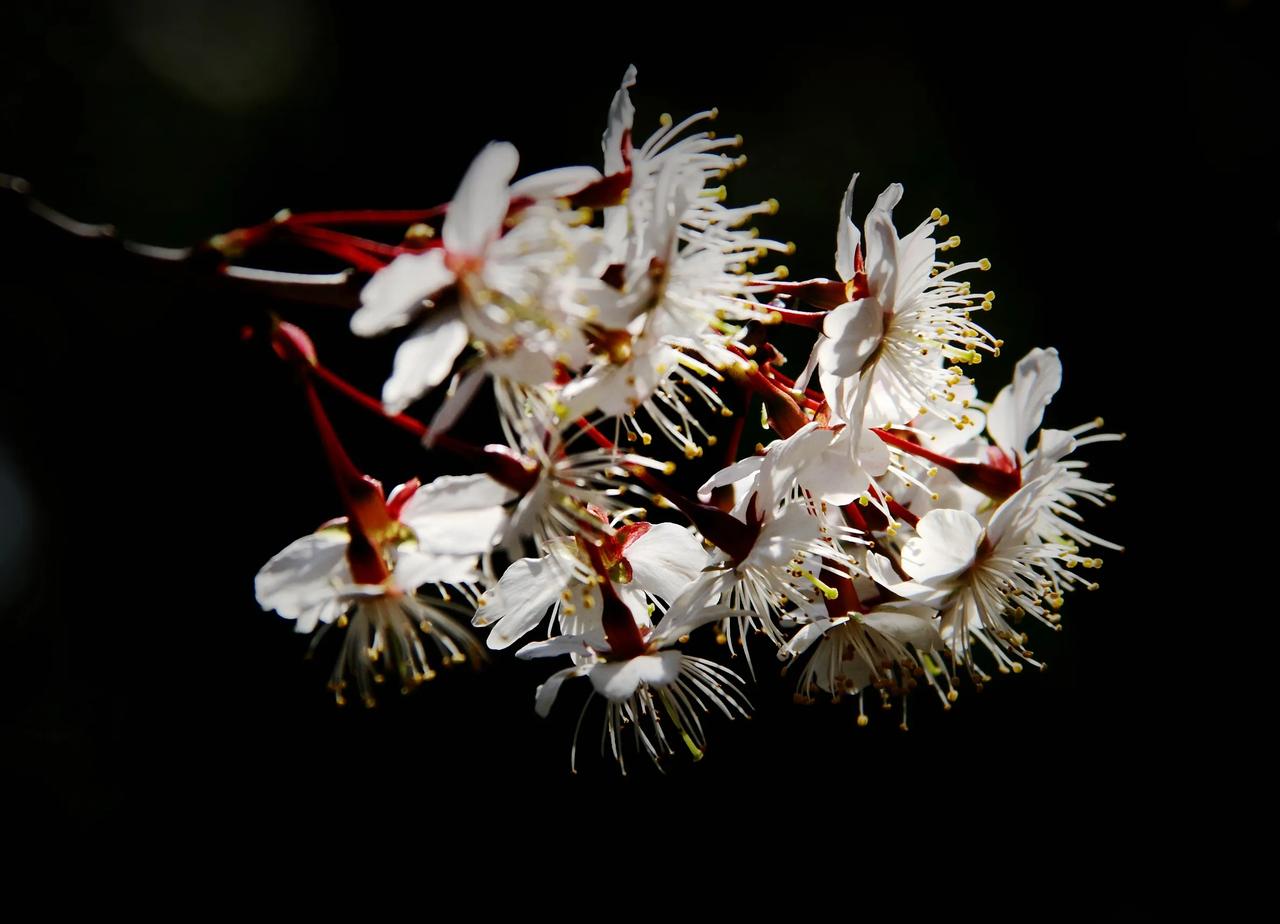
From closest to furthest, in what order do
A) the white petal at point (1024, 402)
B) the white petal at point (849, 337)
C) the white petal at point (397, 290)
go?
the white petal at point (397, 290) < the white petal at point (849, 337) < the white petal at point (1024, 402)

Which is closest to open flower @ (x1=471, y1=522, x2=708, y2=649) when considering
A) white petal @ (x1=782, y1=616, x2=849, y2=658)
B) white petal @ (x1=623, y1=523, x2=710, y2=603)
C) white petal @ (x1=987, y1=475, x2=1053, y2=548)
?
white petal @ (x1=623, y1=523, x2=710, y2=603)

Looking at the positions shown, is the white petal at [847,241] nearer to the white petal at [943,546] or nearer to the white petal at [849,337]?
the white petal at [849,337]

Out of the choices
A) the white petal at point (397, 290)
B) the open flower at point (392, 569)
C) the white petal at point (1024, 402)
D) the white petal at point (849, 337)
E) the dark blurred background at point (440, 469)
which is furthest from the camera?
the dark blurred background at point (440, 469)

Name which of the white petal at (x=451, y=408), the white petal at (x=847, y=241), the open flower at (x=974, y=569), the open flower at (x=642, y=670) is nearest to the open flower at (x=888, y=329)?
the white petal at (x=847, y=241)

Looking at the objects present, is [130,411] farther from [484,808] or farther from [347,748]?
[484,808]

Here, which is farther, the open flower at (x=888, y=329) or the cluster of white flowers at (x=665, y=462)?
the open flower at (x=888, y=329)

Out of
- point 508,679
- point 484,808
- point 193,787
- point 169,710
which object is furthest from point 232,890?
point 508,679

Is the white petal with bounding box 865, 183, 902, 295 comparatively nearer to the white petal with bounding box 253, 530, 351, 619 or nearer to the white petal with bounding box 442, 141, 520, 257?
the white petal with bounding box 442, 141, 520, 257
